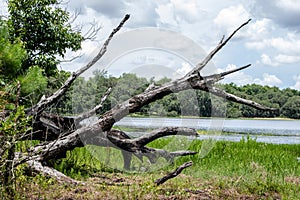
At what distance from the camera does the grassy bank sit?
4.29m

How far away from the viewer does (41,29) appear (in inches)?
864

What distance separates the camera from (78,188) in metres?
4.51

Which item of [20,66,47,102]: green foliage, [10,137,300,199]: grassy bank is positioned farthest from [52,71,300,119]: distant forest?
[20,66,47,102]: green foliage

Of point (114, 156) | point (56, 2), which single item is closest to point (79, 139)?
point (114, 156)

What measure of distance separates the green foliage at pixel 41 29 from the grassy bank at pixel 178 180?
15705 mm

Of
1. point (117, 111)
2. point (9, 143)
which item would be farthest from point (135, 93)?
point (9, 143)

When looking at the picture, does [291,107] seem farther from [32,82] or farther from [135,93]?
[135,93]

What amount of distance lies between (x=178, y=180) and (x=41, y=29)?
18.4m

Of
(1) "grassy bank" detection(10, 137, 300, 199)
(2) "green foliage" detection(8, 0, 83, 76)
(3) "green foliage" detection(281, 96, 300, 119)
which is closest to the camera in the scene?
(1) "grassy bank" detection(10, 137, 300, 199)

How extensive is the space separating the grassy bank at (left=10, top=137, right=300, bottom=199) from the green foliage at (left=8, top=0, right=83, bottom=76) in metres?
15.7

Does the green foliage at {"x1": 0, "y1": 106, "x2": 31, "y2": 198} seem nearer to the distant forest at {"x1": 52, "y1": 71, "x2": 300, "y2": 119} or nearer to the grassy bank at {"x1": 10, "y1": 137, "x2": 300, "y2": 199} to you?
the grassy bank at {"x1": 10, "y1": 137, "x2": 300, "y2": 199}

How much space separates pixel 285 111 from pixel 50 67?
16297mm

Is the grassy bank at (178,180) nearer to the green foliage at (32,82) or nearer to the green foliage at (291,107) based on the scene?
the green foliage at (32,82)

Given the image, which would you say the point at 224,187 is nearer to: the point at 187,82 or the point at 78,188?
the point at 187,82
